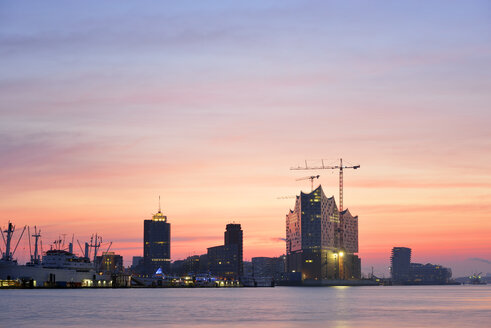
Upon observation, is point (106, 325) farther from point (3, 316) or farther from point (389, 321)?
point (389, 321)

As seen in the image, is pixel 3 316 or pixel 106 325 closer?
pixel 106 325

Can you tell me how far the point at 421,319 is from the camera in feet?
374

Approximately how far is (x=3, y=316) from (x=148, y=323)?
2672 cm

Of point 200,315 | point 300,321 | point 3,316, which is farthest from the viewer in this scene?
point 200,315

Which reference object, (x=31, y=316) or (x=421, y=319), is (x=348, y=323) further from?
(x=31, y=316)

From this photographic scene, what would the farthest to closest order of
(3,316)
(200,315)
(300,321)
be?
(200,315) < (3,316) < (300,321)

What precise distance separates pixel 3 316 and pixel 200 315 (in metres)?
32.0

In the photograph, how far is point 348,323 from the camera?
335 feet

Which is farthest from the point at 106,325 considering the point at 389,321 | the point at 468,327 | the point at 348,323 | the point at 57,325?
the point at 468,327

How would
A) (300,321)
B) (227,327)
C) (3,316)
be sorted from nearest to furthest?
(227,327) < (300,321) < (3,316)

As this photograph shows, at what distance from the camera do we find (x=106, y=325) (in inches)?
3866

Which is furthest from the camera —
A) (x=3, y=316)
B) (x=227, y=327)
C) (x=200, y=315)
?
(x=200, y=315)

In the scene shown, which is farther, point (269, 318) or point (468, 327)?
point (269, 318)

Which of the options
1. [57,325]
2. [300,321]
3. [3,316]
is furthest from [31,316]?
[300,321]
